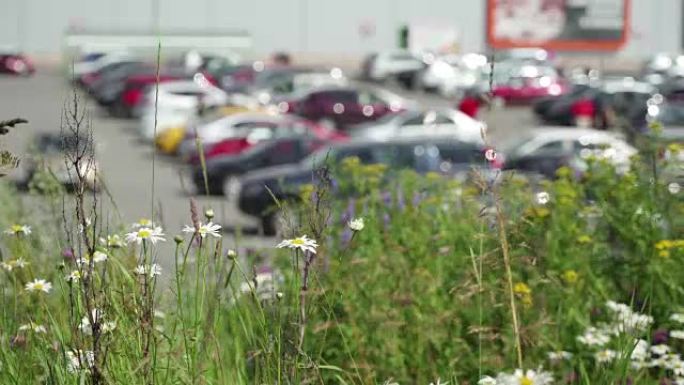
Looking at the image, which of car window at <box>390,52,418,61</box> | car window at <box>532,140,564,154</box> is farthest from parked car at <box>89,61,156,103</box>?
car window at <box>532,140,564,154</box>

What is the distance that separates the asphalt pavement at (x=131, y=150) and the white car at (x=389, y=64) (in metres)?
4.11

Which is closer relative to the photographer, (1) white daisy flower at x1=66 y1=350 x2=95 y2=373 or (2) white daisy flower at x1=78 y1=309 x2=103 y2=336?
(1) white daisy flower at x1=66 y1=350 x2=95 y2=373

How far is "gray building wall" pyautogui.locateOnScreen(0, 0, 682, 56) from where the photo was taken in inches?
2810

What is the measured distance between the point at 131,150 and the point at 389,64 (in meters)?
26.4

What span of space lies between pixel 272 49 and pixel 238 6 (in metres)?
2.84

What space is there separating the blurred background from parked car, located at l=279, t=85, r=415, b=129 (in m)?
0.05

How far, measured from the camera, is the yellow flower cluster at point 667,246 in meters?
6.00

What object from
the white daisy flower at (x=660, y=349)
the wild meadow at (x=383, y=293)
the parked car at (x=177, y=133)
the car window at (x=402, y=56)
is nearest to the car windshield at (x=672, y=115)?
the parked car at (x=177, y=133)

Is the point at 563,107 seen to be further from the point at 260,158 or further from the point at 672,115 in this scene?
the point at 260,158

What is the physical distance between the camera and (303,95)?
3875 centimetres

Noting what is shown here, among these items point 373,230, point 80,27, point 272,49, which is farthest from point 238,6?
point 373,230

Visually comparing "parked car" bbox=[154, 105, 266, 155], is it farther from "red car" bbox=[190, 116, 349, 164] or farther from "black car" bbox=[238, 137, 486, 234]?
"black car" bbox=[238, 137, 486, 234]

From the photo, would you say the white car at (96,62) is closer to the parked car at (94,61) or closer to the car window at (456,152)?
the parked car at (94,61)

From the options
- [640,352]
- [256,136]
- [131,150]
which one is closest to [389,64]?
[131,150]
